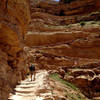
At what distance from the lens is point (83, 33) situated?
2269 centimetres

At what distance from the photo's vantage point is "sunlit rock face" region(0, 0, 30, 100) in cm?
665

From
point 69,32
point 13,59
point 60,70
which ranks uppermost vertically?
point 69,32

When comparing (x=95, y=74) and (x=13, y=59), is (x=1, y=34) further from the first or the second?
(x=95, y=74)

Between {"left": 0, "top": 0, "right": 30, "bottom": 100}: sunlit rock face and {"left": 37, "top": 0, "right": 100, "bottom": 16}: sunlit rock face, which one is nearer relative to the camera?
{"left": 0, "top": 0, "right": 30, "bottom": 100}: sunlit rock face

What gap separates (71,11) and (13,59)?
28.3m

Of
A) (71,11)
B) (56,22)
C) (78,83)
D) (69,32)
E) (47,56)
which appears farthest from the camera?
(71,11)

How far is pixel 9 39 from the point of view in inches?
309

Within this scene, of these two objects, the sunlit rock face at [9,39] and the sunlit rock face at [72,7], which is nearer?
the sunlit rock face at [9,39]

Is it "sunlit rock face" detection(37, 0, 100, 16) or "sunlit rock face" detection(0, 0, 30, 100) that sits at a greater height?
"sunlit rock face" detection(37, 0, 100, 16)

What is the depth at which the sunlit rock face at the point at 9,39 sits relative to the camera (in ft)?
21.8

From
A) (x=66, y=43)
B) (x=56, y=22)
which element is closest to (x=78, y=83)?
(x=66, y=43)

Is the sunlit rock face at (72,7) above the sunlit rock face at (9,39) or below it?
above

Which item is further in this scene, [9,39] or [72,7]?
[72,7]

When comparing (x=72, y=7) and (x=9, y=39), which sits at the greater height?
(x=72, y=7)
